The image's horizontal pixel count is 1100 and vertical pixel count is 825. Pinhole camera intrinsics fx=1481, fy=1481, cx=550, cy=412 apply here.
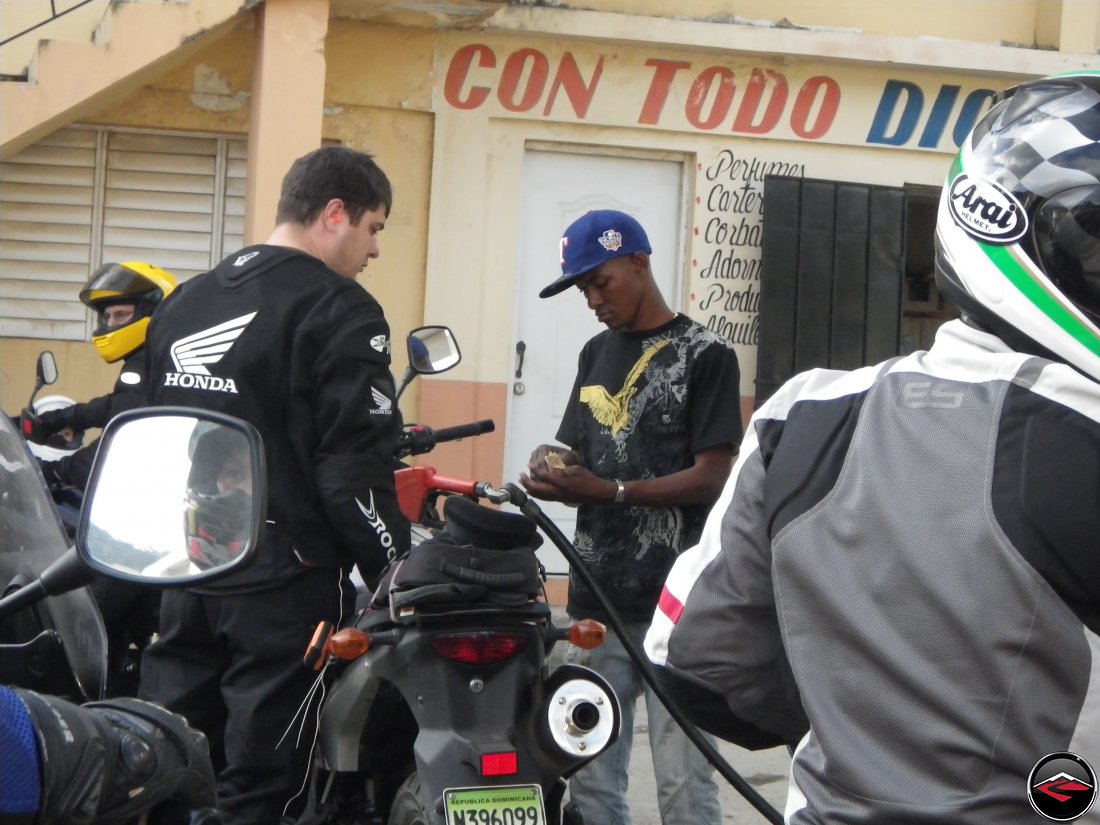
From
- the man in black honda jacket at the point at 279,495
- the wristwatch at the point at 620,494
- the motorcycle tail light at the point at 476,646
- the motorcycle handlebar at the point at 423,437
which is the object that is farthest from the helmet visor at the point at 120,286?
the motorcycle tail light at the point at 476,646

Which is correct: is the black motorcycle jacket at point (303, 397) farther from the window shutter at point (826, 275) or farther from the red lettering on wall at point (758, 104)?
the red lettering on wall at point (758, 104)

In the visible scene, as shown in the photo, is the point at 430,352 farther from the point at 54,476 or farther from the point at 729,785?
the point at 729,785

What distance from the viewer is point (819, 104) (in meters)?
8.97

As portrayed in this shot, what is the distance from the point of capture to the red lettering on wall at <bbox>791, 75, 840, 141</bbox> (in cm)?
895

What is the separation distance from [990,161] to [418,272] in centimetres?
699

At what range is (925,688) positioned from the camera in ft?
4.92

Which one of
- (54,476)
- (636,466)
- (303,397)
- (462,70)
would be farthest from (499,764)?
(462,70)

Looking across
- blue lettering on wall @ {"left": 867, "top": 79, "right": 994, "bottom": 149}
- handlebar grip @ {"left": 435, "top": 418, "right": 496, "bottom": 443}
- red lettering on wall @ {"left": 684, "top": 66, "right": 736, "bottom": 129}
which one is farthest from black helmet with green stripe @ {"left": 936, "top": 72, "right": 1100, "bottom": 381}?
blue lettering on wall @ {"left": 867, "top": 79, "right": 994, "bottom": 149}

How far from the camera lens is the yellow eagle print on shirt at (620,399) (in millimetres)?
3916

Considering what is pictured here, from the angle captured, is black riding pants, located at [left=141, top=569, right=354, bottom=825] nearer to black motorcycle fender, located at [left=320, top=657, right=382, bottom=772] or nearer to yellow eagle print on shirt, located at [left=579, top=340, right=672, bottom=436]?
black motorcycle fender, located at [left=320, top=657, right=382, bottom=772]

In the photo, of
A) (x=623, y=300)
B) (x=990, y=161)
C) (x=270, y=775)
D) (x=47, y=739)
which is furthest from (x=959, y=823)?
(x=623, y=300)

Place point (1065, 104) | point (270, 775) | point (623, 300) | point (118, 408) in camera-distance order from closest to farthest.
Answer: point (1065, 104), point (270, 775), point (623, 300), point (118, 408)

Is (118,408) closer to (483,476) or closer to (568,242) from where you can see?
(568,242)
